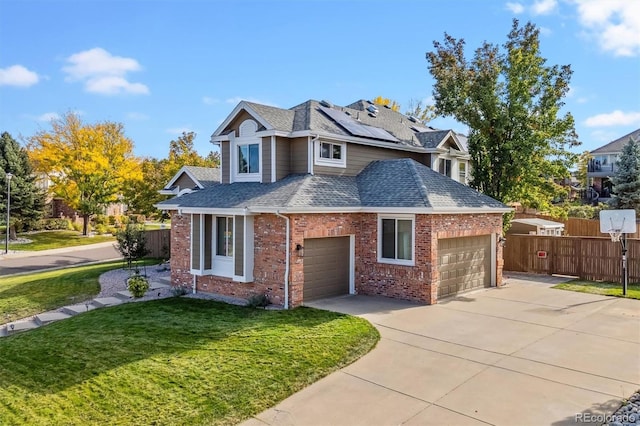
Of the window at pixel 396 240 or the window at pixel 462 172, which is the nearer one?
the window at pixel 396 240

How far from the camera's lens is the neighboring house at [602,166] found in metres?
44.8

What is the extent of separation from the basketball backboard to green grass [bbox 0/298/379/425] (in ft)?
32.8

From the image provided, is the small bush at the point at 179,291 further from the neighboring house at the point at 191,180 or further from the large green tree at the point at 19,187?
the large green tree at the point at 19,187

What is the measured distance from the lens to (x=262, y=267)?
12617 mm

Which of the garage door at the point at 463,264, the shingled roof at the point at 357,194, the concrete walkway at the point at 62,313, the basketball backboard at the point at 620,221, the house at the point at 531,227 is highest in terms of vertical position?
the shingled roof at the point at 357,194

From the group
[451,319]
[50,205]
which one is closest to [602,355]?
[451,319]

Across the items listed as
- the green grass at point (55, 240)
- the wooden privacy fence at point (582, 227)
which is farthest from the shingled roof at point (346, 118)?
the green grass at point (55, 240)

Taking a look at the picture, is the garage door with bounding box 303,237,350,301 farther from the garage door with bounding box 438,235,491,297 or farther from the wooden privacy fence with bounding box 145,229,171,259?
the wooden privacy fence with bounding box 145,229,171,259

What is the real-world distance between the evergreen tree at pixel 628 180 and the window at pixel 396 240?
24.7 m

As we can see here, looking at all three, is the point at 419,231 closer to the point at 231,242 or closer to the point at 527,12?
the point at 231,242

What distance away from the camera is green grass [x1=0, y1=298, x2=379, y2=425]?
6.60m

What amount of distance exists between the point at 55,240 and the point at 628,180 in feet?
141

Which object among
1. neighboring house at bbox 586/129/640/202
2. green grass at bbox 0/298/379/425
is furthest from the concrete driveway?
neighboring house at bbox 586/129/640/202

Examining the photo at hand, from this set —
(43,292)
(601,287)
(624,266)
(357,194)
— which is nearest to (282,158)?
(357,194)
